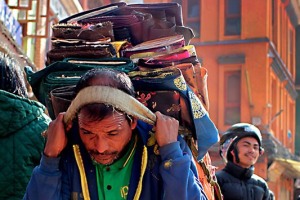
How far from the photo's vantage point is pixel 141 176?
8.61ft

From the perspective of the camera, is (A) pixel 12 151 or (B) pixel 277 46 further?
(B) pixel 277 46

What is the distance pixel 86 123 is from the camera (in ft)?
8.34

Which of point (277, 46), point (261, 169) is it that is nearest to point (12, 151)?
point (261, 169)

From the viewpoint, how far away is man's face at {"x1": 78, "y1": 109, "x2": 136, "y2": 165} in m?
2.53

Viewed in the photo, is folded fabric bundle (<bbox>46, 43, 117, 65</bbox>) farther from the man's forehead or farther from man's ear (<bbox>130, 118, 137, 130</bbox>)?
the man's forehead

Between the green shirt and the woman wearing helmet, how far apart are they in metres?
2.99

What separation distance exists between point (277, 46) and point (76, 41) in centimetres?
2661

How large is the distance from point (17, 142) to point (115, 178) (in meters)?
0.86

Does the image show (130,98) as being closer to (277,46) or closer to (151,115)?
(151,115)

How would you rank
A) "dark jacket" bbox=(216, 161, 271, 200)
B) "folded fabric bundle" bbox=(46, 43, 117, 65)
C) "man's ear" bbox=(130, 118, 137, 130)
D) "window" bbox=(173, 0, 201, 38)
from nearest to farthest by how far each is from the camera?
"man's ear" bbox=(130, 118, 137, 130) → "folded fabric bundle" bbox=(46, 43, 117, 65) → "dark jacket" bbox=(216, 161, 271, 200) → "window" bbox=(173, 0, 201, 38)

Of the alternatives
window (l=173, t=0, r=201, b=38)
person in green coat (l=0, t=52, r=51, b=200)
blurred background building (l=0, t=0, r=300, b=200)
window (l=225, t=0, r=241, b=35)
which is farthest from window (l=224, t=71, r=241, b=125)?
person in green coat (l=0, t=52, r=51, b=200)

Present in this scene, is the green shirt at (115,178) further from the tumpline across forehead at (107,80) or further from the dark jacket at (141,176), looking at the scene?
the tumpline across forehead at (107,80)

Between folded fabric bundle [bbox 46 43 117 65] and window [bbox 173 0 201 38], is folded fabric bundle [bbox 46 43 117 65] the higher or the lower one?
the lower one

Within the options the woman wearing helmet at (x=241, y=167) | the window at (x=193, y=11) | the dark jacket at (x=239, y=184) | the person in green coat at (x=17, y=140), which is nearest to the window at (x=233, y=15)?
the window at (x=193, y=11)
